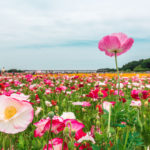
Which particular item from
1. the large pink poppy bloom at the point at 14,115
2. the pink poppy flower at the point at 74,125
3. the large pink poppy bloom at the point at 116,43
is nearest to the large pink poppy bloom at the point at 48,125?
the pink poppy flower at the point at 74,125

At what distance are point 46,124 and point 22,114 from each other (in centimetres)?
14

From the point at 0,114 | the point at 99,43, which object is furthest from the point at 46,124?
the point at 99,43

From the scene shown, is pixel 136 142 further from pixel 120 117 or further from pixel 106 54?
pixel 106 54

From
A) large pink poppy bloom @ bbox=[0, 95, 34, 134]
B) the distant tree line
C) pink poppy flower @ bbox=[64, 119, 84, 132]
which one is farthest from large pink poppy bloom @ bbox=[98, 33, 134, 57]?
the distant tree line

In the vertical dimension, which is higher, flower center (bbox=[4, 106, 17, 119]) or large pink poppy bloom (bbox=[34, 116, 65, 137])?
flower center (bbox=[4, 106, 17, 119])

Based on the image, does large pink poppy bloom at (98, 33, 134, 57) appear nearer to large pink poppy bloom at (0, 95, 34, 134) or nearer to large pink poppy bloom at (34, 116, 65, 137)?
large pink poppy bloom at (34, 116, 65, 137)

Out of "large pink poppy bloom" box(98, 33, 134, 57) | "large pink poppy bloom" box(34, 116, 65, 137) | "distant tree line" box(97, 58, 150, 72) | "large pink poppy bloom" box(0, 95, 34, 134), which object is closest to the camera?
"large pink poppy bloom" box(0, 95, 34, 134)

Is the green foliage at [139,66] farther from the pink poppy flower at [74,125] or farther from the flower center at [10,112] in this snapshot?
the flower center at [10,112]

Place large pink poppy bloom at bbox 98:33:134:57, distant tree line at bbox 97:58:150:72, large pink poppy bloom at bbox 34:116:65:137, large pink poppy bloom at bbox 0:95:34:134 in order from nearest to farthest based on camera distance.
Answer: large pink poppy bloom at bbox 0:95:34:134 → large pink poppy bloom at bbox 34:116:65:137 → large pink poppy bloom at bbox 98:33:134:57 → distant tree line at bbox 97:58:150:72

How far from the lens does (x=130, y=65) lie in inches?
1843

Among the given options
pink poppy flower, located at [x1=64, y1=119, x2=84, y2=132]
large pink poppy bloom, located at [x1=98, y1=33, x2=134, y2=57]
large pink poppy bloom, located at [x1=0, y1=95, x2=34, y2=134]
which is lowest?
pink poppy flower, located at [x1=64, y1=119, x2=84, y2=132]

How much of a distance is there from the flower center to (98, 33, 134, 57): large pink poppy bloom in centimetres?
67

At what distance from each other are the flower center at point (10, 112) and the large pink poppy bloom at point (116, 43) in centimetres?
67

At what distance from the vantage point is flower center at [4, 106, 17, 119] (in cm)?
72
